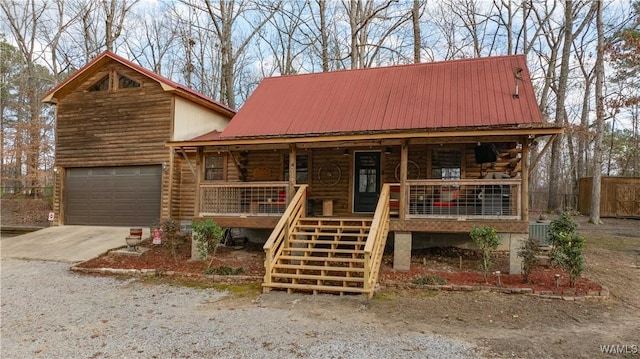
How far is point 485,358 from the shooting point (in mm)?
4234

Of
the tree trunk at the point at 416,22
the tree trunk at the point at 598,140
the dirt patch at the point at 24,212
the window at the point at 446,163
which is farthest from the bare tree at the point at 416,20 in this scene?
the dirt patch at the point at 24,212

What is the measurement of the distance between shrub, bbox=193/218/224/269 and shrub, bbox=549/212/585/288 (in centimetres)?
676

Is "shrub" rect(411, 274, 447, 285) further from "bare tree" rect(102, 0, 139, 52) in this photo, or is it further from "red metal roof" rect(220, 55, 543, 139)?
"bare tree" rect(102, 0, 139, 52)

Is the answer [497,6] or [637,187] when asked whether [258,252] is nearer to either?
[637,187]

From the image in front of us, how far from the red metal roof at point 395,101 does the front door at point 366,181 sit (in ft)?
4.38

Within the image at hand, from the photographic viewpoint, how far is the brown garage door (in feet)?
44.7

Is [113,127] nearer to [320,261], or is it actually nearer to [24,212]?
[24,212]

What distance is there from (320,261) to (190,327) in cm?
327

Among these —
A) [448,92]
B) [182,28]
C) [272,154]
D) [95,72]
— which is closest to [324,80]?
[272,154]

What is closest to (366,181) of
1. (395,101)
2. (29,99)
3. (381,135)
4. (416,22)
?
(395,101)

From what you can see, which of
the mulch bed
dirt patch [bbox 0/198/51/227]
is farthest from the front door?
dirt patch [bbox 0/198/51/227]

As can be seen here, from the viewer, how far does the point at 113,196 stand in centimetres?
1407

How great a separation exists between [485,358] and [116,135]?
13774 mm

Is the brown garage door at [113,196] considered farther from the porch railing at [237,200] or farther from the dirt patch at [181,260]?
the porch railing at [237,200]
